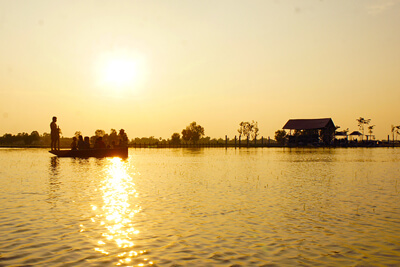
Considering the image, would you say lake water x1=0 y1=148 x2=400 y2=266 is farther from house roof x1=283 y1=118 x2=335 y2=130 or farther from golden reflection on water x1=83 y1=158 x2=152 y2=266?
house roof x1=283 y1=118 x2=335 y2=130

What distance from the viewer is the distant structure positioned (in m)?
89.3

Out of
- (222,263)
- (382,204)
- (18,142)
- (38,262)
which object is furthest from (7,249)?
(18,142)

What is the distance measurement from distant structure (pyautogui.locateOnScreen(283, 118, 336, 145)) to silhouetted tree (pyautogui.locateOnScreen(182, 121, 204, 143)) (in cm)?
5967

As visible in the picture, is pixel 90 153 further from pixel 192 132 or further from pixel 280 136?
pixel 192 132

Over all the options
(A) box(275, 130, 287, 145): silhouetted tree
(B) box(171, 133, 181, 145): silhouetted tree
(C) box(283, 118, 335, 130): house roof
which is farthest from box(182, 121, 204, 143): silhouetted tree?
(C) box(283, 118, 335, 130): house roof

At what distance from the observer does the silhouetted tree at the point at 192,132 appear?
149 meters

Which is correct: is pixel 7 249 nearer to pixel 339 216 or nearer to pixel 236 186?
pixel 339 216

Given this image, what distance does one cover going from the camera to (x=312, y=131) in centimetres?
9244

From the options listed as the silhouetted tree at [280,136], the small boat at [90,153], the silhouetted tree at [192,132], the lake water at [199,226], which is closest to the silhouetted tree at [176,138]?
the silhouetted tree at [192,132]

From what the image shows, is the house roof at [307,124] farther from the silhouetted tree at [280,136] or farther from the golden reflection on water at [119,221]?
the golden reflection on water at [119,221]

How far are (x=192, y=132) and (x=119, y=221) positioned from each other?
139 m

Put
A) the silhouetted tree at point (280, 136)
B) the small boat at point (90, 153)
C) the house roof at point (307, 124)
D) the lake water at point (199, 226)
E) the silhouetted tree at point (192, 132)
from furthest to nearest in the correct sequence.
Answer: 1. the silhouetted tree at point (192, 132)
2. the silhouetted tree at point (280, 136)
3. the house roof at point (307, 124)
4. the small boat at point (90, 153)
5. the lake water at point (199, 226)

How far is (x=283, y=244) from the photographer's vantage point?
811 centimetres

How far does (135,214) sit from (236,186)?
766 cm
